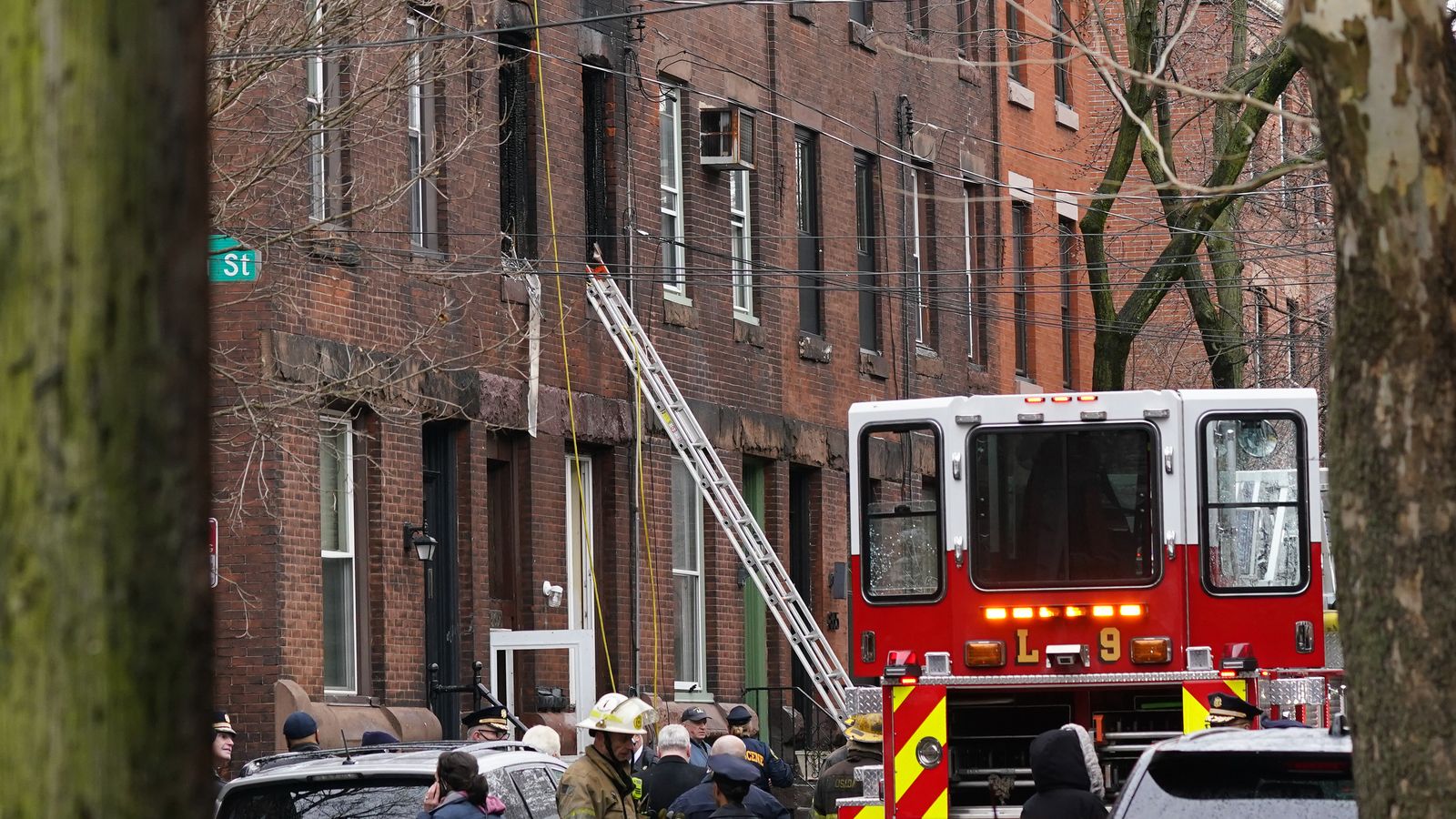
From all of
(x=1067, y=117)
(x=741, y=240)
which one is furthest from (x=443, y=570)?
(x=1067, y=117)

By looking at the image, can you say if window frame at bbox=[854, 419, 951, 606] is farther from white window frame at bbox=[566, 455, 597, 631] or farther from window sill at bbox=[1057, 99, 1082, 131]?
window sill at bbox=[1057, 99, 1082, 131]

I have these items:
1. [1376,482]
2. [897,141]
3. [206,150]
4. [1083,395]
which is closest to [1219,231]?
[897,141]

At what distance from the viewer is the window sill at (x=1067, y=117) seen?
33.7m

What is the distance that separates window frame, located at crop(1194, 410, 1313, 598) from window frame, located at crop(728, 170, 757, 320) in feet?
36.7

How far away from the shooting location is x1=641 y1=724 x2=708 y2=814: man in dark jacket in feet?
42.3

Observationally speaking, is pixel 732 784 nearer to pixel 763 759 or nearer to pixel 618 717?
pixel 618 717

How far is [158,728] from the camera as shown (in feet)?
10.5

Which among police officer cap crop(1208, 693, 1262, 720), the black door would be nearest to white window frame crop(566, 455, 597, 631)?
the black door

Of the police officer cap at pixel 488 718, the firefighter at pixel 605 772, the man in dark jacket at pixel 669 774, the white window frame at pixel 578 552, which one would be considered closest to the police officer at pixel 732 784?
the firefighter at pixel 605 772

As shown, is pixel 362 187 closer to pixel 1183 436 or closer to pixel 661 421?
pixel 661 421

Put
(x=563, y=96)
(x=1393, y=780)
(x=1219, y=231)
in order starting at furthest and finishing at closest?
1. (x=1219, y=231)
2. (x=563, y=96)
3. (x=1393, y=780)

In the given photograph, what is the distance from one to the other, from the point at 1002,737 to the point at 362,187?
287 inches

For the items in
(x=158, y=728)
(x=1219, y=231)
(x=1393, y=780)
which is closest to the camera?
(x=158, y=728)

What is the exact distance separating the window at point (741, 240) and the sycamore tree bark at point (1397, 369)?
63.0 ft
